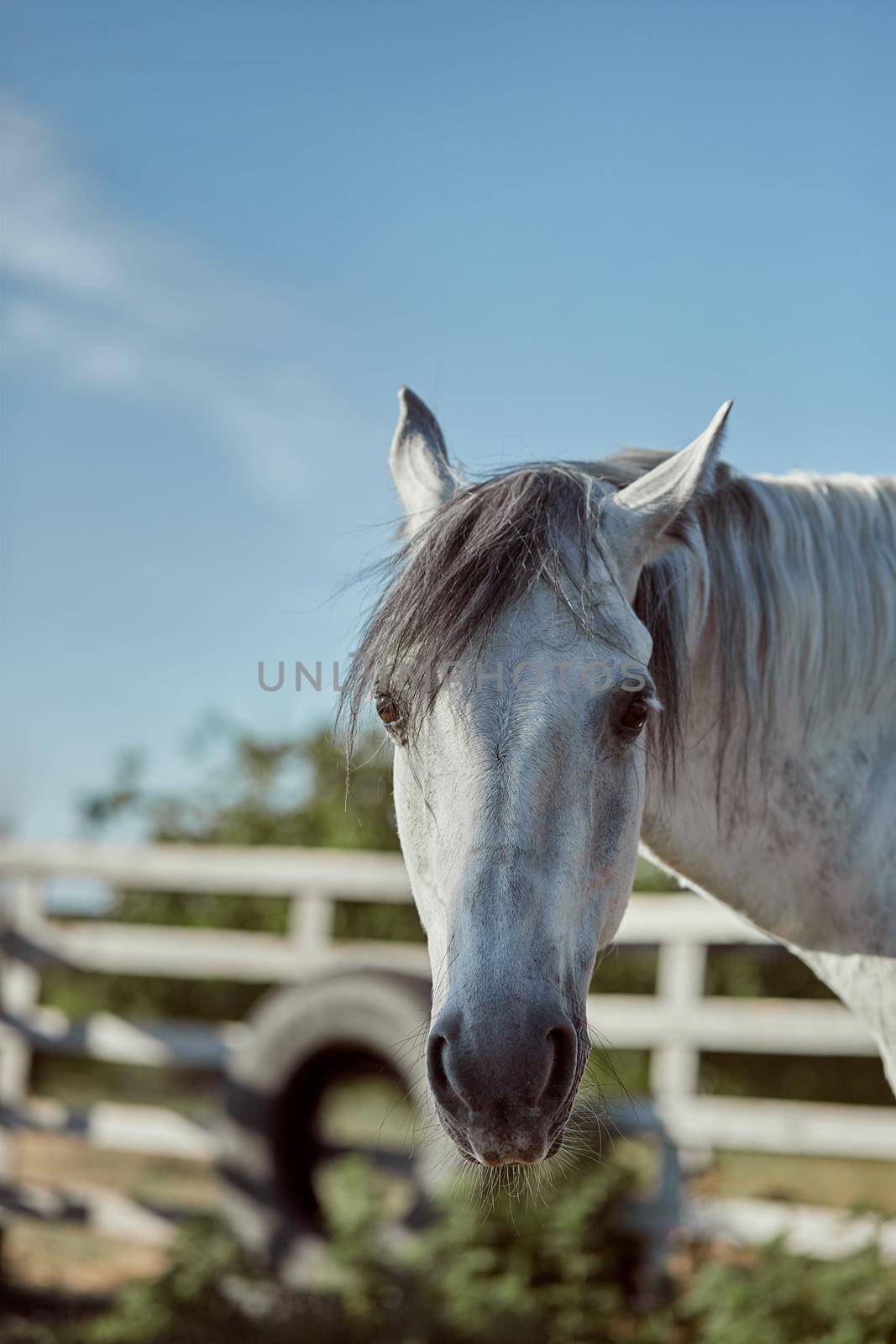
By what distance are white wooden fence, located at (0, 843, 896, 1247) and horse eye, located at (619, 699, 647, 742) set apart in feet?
9.57

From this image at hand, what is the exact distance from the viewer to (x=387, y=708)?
203 centimetres

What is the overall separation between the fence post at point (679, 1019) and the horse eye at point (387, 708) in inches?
156

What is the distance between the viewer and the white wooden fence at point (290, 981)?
16.8ft

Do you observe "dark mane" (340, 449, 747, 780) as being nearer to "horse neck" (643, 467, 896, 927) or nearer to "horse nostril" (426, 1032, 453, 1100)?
"horse neck" (643, 467, 896, 927)

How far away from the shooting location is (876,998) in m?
2.25

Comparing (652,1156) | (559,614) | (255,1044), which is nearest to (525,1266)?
(652,1156)

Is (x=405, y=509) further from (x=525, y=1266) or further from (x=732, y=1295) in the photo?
(x=525, y=1266)

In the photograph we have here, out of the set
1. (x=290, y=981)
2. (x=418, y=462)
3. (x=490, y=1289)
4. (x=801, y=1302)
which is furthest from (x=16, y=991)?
(x=418, y=462)

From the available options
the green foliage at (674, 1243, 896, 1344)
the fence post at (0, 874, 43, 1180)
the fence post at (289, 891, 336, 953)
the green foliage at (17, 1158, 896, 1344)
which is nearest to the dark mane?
the green foliage at (674, 1243, 896, 1344)

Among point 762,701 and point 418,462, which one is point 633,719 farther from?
point 418,462

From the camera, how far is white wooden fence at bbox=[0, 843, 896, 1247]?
5.13 meters

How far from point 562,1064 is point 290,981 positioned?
5.31 meters

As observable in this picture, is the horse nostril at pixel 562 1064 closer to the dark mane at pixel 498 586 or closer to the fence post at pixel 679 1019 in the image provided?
the dark mane at pixel 498 586

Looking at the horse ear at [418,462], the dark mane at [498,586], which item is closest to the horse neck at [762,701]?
the dark mane at [498,586]
